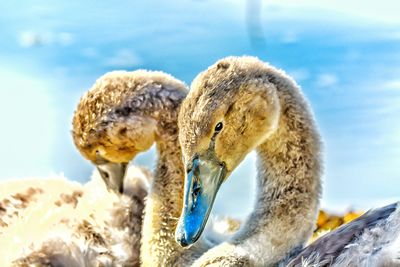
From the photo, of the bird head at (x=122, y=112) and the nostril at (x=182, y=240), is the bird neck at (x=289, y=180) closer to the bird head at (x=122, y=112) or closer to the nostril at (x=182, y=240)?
the nostril at (x=182, y=240)

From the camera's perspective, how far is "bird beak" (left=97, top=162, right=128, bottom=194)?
464 cm

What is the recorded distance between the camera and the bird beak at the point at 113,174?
464 cm

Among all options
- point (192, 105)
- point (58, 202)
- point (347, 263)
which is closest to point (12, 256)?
point (58, 202)

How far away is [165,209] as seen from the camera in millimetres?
4465

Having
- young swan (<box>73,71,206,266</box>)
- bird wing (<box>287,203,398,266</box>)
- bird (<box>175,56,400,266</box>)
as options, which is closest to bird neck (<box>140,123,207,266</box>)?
young swan (<box>73,71,206,266</box>)

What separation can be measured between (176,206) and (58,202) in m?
0.69

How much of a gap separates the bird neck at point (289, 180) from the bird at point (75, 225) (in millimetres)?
687

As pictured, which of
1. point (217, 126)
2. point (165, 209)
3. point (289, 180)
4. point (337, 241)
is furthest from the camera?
point (165, 209)

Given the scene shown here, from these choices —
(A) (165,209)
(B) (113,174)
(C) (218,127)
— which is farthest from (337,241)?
(B) (113,174)

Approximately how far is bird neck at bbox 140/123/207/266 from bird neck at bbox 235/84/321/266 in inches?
14.4

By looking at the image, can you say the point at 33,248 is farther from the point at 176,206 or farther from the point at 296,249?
the point at 296,249

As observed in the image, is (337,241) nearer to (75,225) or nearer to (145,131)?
(145,131)

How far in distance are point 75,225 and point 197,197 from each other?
949 millimetres

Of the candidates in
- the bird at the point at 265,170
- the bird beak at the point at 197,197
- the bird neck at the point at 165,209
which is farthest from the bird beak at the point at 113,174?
the bird beak at the point at 197,197
